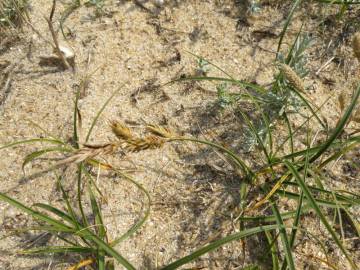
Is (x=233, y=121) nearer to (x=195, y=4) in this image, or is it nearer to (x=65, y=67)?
(x=195, y=4)

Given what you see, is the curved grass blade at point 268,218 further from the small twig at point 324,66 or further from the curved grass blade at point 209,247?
the small twig at point 324,66

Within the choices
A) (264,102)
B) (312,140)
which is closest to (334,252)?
(312,140)

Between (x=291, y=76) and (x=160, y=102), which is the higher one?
(x=291, y=76)

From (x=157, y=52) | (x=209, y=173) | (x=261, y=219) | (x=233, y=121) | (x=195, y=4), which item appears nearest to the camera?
(x=261, y=219)

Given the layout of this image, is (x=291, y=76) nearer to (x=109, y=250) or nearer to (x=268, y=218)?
(x=268, y=218)

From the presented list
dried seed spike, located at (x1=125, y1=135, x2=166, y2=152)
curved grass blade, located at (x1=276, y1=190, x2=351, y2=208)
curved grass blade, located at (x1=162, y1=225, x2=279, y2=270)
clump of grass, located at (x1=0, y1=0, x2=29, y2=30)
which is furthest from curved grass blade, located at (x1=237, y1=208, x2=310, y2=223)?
clump of grass, located at (x1=0, y1=0, x2=29, y2=30)

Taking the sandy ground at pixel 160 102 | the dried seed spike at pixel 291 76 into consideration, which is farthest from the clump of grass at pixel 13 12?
the dried seed spike at pixel 291 76

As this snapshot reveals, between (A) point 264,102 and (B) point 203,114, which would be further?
(B) point 203,114

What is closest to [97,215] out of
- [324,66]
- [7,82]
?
[7,82]
